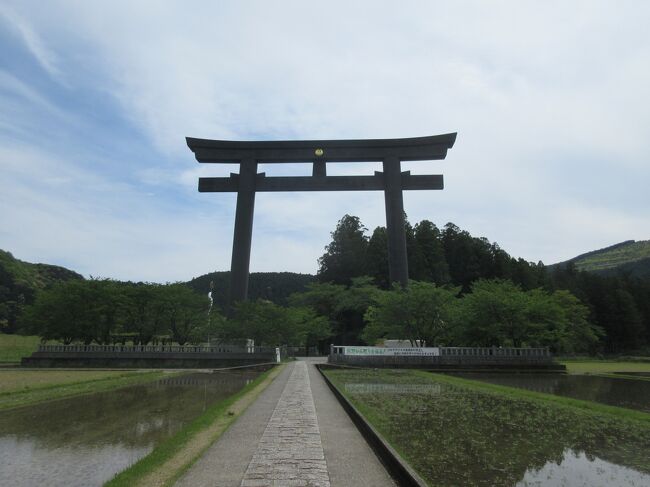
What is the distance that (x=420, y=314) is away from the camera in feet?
96.0

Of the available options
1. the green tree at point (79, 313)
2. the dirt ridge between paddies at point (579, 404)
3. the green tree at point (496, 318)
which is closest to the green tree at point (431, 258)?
the green tree at point (496, 318)

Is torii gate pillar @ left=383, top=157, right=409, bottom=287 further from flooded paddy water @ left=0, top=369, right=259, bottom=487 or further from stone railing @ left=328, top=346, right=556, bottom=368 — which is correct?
flooded paddy water @ left=0, top=369, right=259, bottom=487

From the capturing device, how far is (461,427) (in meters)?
7.78

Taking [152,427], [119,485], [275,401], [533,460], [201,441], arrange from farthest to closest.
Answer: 1. [275,401]
2. [152,427]
3. [201,441]
4. [533,460]
5. [119,485]

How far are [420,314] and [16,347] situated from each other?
137 ft

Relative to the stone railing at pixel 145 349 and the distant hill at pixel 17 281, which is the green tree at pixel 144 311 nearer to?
the stone railing at pixel 145 349

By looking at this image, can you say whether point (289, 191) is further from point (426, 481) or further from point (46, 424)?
point (426, 481)

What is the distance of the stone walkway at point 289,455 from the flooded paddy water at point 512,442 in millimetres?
1178

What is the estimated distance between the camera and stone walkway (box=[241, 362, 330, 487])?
480 cm

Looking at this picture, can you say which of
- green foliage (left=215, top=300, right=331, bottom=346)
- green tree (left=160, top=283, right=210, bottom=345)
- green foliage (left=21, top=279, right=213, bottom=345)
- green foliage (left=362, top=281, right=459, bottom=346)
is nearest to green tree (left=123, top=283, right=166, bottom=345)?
green foliage (left=21, top=279, right=213, bottom=345)

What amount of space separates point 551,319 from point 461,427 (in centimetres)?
2370

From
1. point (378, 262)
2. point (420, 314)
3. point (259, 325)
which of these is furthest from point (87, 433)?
point (378, 262)

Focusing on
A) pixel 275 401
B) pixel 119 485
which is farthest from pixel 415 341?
pixel 119 485

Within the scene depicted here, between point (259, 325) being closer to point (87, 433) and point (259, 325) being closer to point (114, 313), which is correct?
point (114, 313)
